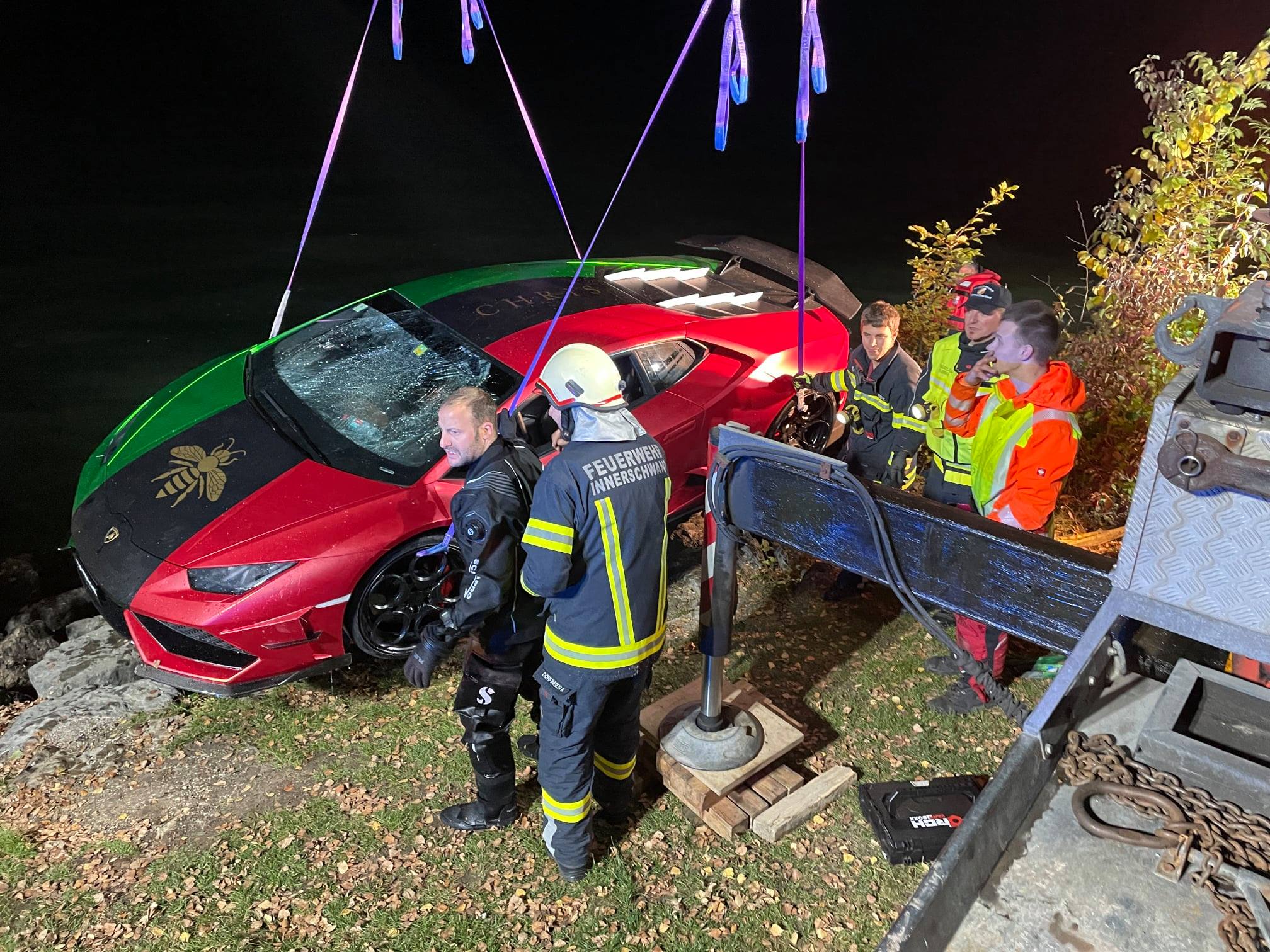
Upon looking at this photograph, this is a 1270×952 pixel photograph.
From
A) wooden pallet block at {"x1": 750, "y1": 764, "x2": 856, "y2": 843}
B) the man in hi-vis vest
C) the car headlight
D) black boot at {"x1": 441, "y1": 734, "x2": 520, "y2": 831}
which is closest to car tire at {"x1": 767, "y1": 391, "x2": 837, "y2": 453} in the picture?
the man in hi-vis vest

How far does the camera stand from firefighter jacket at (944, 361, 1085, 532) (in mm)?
3766

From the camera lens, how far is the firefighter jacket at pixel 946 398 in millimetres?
4410

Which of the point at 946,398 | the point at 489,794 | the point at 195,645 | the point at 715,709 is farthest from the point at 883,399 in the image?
the point at 195,645

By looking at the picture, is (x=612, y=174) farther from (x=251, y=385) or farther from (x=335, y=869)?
(x=335, y=869)

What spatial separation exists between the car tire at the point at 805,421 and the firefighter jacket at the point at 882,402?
0.94 feet

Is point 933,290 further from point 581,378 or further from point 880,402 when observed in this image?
point 581,378

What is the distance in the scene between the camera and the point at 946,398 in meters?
4.51

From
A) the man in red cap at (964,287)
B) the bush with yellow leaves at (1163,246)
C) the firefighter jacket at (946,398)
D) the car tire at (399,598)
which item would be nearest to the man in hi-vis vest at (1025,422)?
the firefighter jacket at (946,398)

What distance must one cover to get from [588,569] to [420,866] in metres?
1.50

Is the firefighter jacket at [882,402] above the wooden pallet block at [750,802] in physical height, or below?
above

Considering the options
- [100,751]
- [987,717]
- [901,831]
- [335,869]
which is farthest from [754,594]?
[100,751]

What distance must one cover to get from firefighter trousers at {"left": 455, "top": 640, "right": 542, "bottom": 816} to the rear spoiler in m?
3.52

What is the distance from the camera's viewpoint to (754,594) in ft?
17.6

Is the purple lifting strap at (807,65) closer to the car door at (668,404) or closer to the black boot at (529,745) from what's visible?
the car door at (668,404)
